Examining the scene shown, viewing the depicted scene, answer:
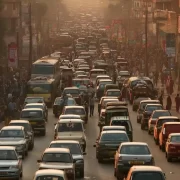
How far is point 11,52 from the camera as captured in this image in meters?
75.2

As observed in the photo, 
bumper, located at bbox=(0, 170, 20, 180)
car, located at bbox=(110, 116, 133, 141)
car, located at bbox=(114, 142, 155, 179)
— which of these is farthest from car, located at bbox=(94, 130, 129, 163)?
bumper, located at bbox=(0, 170, 20, 180)

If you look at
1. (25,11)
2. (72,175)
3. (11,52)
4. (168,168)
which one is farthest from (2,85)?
(25,11)

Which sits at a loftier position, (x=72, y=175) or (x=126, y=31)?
(x=72, y=175)

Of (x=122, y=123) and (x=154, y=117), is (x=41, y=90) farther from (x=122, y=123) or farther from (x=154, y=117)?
(x=122, y=123)

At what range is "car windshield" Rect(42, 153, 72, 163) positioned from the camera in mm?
34438

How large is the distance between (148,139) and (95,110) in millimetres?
17578

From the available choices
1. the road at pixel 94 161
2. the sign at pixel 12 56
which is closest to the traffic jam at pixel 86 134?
the road at pixel 94 161

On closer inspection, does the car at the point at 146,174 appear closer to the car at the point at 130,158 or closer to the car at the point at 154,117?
the car at the point at 130,158

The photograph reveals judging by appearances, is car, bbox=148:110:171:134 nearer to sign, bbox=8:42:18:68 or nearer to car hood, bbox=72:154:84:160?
car hood, bbox=72:154:84:160

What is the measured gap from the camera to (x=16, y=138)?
42531mm

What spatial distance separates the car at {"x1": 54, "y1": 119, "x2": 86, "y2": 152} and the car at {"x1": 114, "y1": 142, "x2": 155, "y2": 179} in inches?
278

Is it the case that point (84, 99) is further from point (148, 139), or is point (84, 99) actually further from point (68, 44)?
point (68, 44)

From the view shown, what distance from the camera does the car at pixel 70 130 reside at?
4360 cm

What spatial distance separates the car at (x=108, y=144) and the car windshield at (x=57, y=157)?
590 cm
